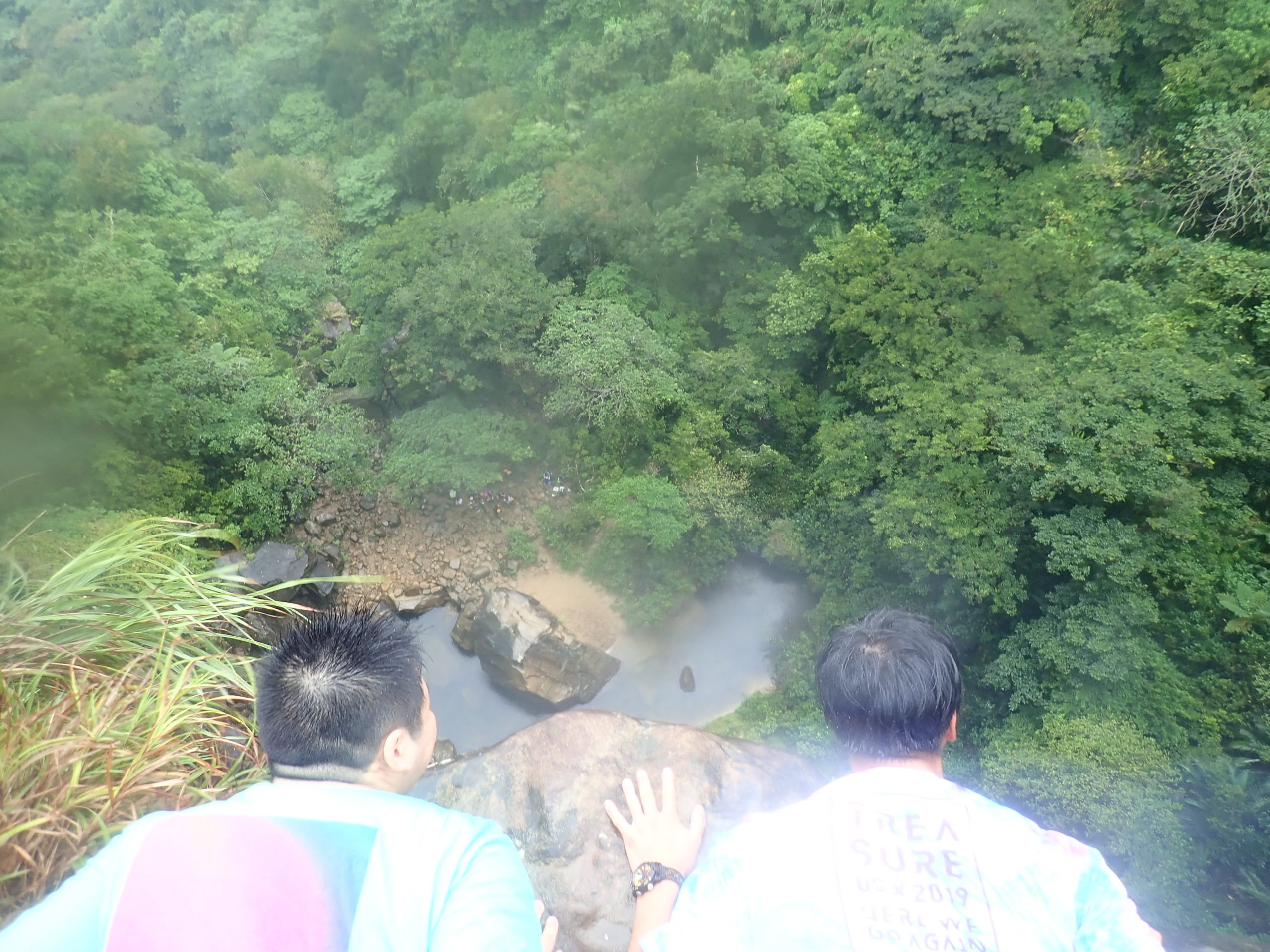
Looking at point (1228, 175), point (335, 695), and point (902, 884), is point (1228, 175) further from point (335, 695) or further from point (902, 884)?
point (335, 695)

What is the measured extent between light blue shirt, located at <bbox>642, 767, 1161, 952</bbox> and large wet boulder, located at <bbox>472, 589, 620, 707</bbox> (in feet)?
20.3

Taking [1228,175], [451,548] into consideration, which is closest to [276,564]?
[451,548]

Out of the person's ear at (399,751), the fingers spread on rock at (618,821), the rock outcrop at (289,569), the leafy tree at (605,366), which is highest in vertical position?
the person's ear at (399,751)

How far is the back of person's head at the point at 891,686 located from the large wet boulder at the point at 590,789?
1459mm

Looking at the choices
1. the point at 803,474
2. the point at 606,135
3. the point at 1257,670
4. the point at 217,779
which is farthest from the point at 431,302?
the point at 1257,670

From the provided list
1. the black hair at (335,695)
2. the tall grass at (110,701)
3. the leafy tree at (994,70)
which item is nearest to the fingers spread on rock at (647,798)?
the black hair at (335,695)

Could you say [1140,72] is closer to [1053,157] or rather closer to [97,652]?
[1053,157]

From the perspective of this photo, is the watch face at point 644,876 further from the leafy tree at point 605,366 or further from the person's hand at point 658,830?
the leafy tree at point 605,366

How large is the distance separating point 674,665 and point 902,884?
261 inches

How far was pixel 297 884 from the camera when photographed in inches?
44.1

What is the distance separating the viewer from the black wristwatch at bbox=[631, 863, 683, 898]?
65.8 inches

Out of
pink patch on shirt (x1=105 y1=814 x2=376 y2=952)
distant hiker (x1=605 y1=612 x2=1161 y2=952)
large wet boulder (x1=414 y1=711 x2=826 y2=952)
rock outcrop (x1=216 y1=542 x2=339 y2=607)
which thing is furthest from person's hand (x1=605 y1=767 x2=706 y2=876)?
rock outcrop (x1=216 y1=542 x2=339 y2=607)

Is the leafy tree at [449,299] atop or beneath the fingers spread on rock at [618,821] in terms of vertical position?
beneath

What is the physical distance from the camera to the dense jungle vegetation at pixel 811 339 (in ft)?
16.9
